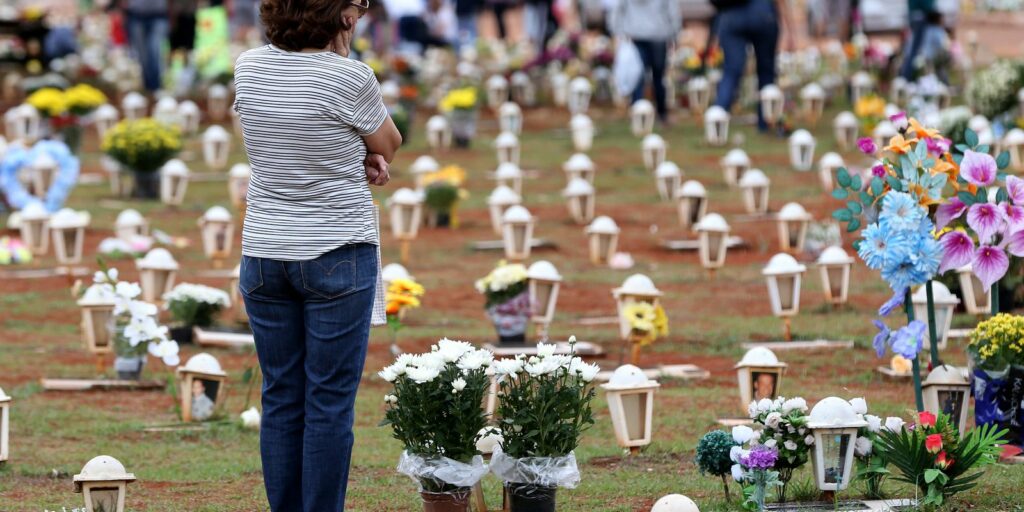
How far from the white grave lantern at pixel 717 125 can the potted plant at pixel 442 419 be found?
13422 millimetres

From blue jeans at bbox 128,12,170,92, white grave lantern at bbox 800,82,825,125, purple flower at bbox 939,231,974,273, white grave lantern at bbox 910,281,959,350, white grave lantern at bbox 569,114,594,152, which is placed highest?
blue jeans at bbox 128,12,170,92

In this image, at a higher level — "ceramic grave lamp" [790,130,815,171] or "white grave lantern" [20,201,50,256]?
"ceramic grave lamp" [790,130,815,171]

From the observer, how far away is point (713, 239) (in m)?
11.1

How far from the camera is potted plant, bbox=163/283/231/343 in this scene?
376 inches

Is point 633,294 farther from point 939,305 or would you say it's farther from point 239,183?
point 239,183

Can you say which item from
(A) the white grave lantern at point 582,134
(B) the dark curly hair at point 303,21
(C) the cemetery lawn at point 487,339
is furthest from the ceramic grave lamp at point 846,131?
(B) the dark curly hair at point 303,21

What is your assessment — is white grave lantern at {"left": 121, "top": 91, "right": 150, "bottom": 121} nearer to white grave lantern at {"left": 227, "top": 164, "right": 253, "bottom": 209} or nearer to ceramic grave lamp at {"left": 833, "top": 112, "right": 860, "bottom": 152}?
white grave lantern at {"left": 227, "top": 164, "right": 253, "bottom": 209}

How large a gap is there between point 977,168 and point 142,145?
431 inches

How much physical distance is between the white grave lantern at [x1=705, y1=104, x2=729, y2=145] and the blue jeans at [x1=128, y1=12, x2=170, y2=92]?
289 inches

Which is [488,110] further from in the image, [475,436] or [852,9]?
[475,436]

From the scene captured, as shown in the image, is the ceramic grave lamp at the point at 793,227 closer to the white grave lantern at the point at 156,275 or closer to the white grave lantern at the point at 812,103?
the white grave lantern at the point at 156,275

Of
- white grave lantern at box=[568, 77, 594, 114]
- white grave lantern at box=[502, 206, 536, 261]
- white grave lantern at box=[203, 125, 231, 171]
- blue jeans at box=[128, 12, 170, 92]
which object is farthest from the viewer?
blue jeans at box=[128, 12, 170, 92]

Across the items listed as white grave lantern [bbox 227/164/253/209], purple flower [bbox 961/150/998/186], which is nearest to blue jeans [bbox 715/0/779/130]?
white grave lantern [bbox 227/164/253/209]

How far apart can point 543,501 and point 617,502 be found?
71 centimetres
